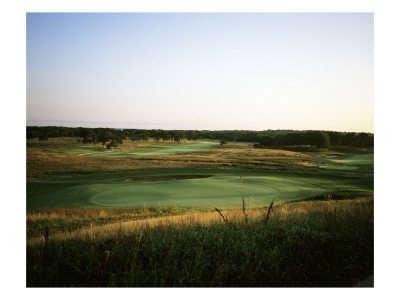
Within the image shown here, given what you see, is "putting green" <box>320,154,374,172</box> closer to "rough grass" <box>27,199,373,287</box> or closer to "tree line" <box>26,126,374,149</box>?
"tree line" <box>26,126,374,149</box>

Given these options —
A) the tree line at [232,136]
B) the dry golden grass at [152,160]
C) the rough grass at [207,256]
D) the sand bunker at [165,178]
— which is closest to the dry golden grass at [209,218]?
the rough grass at [207,256]

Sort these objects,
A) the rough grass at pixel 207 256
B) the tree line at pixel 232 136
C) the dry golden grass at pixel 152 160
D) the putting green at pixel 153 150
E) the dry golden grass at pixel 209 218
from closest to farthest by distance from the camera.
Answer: the rough grass at pixel 207 256
the dry golden grass at pixel 209 218
the dry golden grass at pixel 152 160
the tree line at pixel 232 136
the putting green at pixel 153 150

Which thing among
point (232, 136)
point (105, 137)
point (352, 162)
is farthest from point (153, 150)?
point (352, 162)

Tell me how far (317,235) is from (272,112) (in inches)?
134

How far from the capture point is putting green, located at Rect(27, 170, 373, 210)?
5195 mm

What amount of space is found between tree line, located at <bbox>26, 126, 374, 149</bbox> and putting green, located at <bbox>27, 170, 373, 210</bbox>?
2.96 ft

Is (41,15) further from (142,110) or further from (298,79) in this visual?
(298,79)

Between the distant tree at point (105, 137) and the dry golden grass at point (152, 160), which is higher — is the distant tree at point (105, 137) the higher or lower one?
the higher one

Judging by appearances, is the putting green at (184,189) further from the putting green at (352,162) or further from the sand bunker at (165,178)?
the putting green at (352,162)

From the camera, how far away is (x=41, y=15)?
440 cm

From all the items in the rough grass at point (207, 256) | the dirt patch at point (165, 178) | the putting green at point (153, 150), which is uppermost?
the putting green at point (153, 150)

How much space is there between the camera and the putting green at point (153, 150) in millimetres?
6082

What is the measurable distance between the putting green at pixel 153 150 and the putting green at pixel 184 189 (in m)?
0.56
